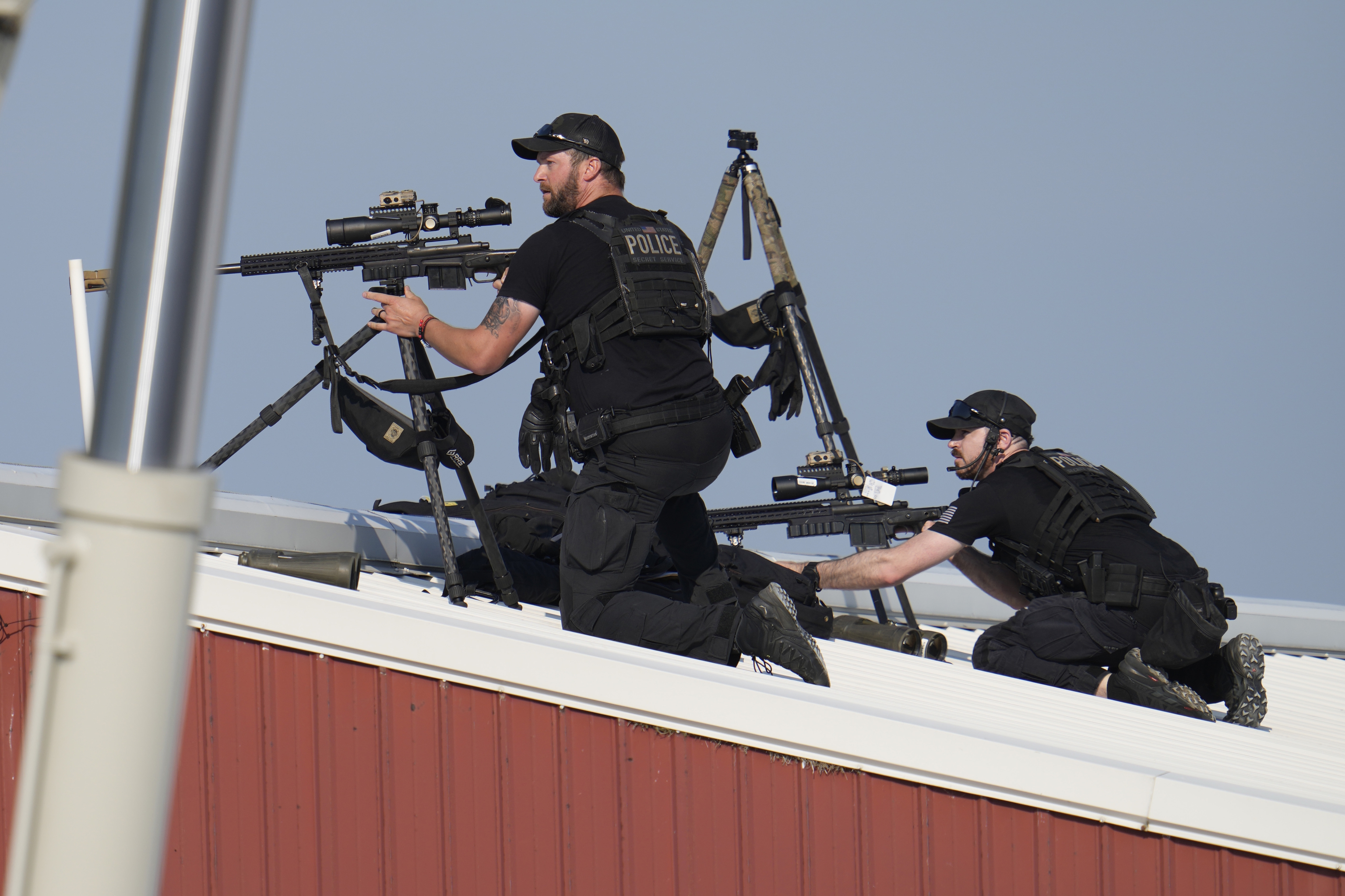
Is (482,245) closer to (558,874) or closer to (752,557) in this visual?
(752,557)

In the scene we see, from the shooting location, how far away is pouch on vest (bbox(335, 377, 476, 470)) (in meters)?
5.25

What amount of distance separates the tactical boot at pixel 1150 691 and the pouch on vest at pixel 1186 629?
8cm

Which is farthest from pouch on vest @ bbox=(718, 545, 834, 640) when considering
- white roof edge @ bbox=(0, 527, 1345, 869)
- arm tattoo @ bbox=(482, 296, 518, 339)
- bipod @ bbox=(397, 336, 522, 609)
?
arm tattoo @ bbox=(482, 296, 518, 339)

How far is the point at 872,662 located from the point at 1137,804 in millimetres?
2002

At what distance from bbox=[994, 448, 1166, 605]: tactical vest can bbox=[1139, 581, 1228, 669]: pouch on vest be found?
0.17 m

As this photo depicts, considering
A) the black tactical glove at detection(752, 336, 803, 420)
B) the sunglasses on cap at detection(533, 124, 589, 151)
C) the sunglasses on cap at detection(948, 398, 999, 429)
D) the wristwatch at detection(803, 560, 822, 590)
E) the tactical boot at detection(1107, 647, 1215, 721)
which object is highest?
the sunglasses on cap at detection(533, 124, 589, 151)

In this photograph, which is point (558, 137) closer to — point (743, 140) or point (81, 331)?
point (81, 331)

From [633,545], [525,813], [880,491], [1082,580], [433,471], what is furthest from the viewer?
[880,491]

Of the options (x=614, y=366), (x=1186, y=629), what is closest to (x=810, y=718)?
(x=614, y=366)

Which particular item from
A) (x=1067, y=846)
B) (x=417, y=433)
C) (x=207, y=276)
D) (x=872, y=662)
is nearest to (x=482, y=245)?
(x=417, y=433)

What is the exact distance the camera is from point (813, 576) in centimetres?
571

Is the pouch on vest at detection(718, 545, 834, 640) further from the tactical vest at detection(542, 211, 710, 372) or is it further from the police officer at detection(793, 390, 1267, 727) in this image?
the tactical vest at detection(542, 211, 710, 372)

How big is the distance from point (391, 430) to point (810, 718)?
2.63 m

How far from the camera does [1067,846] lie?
327 centimetres
